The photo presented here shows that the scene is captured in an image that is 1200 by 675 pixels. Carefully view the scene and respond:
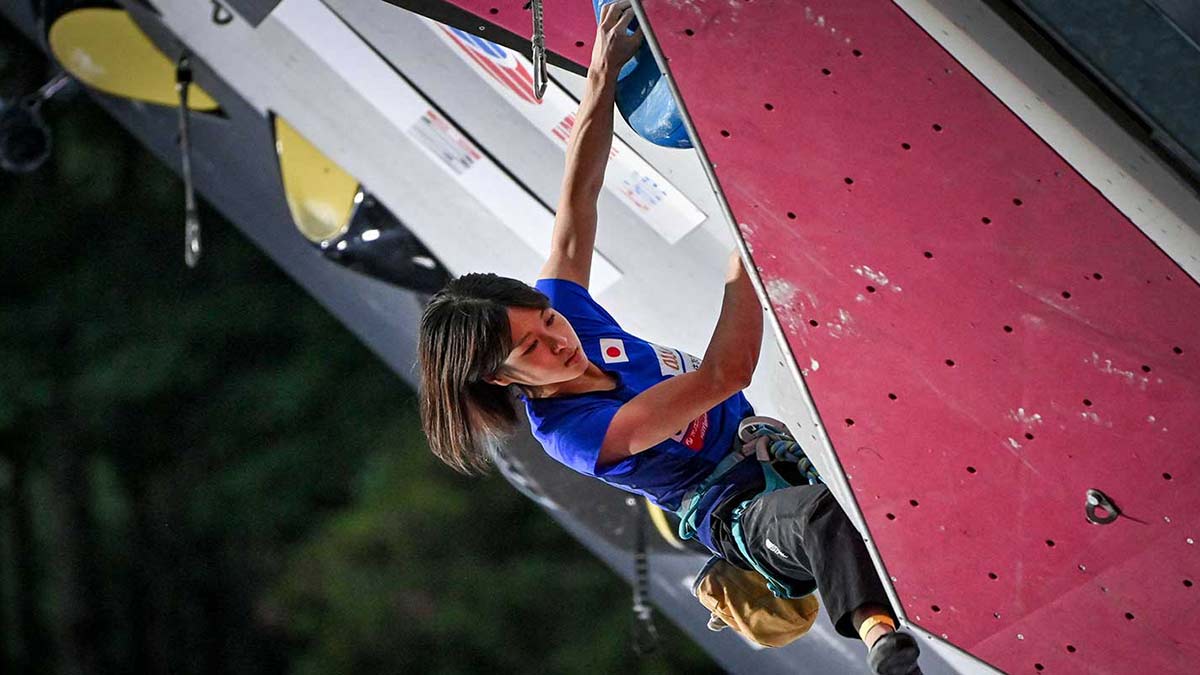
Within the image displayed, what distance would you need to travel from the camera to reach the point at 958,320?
1435mm

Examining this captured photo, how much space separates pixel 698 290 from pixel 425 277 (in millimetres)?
→ 1149

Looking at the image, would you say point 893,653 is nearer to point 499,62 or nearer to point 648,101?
point 648,101

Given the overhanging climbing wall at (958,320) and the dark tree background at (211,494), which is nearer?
the overhanging climbing wall at (958,320)

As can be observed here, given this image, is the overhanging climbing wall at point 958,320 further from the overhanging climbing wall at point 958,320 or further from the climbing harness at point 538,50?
the climbing harness at point 538,50

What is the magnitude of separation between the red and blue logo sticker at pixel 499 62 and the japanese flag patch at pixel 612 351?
687mm

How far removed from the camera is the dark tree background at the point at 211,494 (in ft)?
18.4

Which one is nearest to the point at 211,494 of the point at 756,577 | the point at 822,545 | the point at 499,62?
the point at 499,62

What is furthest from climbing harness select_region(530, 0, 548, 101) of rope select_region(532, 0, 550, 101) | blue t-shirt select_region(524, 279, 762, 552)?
blue t-shirt select_region(524, 279, 762, 552)

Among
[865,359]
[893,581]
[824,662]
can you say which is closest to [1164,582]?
[893,581]

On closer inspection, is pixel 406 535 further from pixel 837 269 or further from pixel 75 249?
pixel 837 269

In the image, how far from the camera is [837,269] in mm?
1441

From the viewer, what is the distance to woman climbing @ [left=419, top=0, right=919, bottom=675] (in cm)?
152

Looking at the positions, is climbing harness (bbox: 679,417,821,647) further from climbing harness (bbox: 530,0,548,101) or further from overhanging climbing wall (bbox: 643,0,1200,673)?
climbing harness (bbox: 530,0,548,101)

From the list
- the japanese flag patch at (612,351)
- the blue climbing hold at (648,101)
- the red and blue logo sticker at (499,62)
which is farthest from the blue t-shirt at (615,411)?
the red and blue logo sticker at (499,62)
